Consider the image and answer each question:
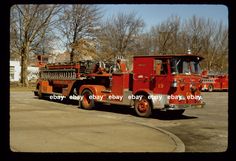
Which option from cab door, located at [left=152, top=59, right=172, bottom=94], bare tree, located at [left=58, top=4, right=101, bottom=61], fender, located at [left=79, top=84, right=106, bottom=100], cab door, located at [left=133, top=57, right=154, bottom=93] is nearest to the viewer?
cab door, located at [left=152, top=59, right=172, bottom=94]

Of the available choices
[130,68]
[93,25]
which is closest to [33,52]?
[93,25]

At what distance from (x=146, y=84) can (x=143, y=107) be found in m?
0.81

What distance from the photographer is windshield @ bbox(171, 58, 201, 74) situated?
39.1ft

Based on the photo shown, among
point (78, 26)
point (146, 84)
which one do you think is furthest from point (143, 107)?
point (78, 26)

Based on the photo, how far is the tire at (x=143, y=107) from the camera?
40.4 feet

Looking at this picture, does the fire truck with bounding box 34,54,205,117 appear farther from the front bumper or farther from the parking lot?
the parking lot

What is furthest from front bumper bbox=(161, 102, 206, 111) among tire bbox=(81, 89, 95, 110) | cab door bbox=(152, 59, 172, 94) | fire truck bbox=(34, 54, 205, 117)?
tire bbox=(81, 89, 95, 110)

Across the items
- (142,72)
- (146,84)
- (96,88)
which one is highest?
(142,72)

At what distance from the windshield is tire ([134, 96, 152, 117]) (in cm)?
144

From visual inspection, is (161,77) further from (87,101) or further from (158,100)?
(87,101)

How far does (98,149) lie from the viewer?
6.13 meters

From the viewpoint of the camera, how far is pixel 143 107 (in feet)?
41.0

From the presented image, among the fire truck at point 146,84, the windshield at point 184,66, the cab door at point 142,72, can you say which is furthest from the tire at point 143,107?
the windshield at point 184,66
